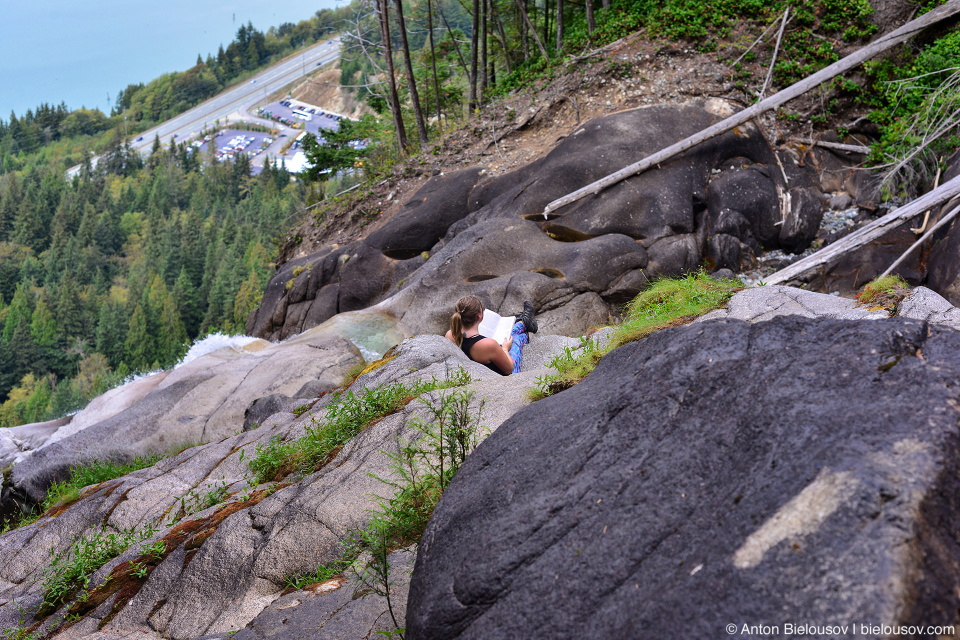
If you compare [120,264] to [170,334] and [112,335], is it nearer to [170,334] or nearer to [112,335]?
[112,335]

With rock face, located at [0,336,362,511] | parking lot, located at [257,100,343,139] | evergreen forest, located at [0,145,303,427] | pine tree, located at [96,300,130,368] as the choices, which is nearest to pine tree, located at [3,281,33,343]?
evergreen forest, located at [0,145,303,427]

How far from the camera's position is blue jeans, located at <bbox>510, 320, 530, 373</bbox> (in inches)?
303

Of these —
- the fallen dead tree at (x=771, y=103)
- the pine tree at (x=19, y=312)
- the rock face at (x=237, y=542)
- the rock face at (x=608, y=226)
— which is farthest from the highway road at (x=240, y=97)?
the rock face at (x=237, y=542)

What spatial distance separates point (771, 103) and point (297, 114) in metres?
169

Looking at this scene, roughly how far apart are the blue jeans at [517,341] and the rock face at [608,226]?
2.26m

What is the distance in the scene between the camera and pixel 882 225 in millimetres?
8641

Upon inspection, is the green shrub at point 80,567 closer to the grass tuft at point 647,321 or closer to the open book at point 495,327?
the grass tuft at point 647,321

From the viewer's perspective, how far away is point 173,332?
8581 centimetres

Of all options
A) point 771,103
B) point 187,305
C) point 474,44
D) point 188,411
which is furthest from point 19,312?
point 771,103

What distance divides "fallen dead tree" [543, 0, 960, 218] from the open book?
5416mm

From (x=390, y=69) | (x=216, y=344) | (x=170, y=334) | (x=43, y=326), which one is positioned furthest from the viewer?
(x=43, y=326)

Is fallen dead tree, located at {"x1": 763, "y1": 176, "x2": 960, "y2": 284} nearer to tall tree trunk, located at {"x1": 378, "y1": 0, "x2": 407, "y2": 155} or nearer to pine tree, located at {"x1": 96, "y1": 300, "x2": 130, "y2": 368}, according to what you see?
tall tree trunk, located at {"x1": 378, "y1": 0, "x2": 407, "y2": 155}

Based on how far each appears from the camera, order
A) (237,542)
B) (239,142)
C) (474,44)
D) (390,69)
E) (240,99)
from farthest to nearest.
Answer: (240,99) < (239,142) < (474,44) < (390,69) < (237,542)

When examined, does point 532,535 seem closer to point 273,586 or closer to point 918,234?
point 273,586
